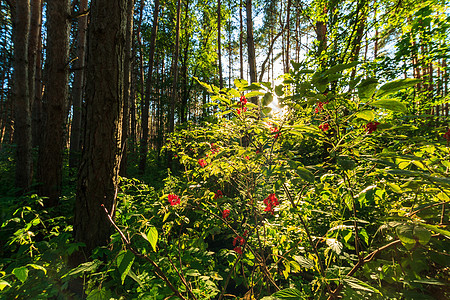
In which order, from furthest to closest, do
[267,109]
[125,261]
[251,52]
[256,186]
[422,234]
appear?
[251,52]
[256,186]
[267,109]
[125,261]
[422,234]

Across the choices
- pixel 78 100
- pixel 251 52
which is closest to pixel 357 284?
pixel 251 52

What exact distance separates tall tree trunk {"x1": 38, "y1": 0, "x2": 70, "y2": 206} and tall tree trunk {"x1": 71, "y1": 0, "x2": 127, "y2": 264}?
214cm

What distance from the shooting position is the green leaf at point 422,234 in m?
0.50

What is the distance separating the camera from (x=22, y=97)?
372 centimetres

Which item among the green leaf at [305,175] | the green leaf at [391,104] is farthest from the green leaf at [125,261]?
the green leaf at [391,104]

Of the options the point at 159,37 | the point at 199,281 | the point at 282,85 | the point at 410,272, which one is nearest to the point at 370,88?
the point at 282,85

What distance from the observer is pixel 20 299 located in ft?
4.32

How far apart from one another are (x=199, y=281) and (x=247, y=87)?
1.56m

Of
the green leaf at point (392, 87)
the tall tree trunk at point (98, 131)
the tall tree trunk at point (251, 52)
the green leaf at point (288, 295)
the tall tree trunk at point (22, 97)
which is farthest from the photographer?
the tall tree trunk at point (251, 52)

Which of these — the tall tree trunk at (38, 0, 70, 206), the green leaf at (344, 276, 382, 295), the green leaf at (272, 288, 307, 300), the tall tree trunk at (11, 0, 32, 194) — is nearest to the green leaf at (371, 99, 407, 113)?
the green leaf at (344, 276, 382, 295)

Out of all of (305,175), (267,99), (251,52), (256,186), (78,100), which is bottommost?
(256,186)

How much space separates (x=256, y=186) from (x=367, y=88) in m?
1.15

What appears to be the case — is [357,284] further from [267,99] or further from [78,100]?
[78,100]

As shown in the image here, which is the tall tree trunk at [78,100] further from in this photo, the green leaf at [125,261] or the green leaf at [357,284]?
the green leaf at [357,284]
